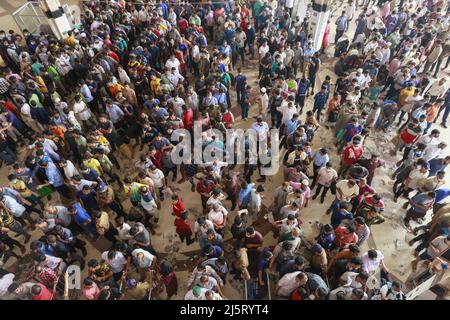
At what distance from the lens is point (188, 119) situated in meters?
8.59

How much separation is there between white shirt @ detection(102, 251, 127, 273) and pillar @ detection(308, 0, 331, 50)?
33.8 ft

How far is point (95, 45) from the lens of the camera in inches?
426

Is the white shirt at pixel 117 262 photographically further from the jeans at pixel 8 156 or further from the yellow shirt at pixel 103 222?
the jeans at pixel 8 156

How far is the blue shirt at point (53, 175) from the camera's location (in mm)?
7219

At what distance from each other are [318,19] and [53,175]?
993cm

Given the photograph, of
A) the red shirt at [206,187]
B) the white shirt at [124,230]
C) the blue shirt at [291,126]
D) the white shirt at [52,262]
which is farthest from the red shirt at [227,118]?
the white shirt at [52,262]

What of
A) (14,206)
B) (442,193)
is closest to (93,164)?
(14,206)

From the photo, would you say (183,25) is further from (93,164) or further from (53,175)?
(53,175)

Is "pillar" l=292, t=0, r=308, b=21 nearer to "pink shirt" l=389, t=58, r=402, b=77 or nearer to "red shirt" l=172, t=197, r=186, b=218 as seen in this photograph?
"pink shirt" l=389, t=58, r=402, b=77

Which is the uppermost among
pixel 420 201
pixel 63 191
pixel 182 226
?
pixel 420 201

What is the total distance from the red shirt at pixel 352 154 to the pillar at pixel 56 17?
36.6ft

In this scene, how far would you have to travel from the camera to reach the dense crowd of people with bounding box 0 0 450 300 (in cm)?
583

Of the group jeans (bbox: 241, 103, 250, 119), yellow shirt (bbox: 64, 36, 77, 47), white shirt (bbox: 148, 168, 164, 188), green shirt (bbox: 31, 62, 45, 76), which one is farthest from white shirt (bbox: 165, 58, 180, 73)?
white shirt (bbox: 148, 168, 164, 188)

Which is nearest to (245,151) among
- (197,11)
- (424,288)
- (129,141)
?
(129,141)
